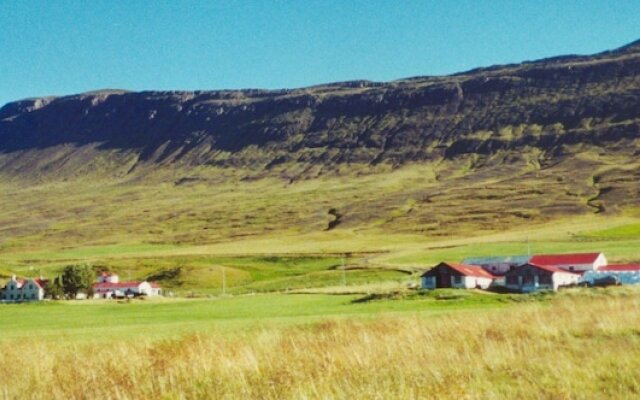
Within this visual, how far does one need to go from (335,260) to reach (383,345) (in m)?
124

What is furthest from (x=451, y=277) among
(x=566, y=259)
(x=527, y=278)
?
(x=566, y=259)

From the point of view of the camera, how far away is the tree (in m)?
114

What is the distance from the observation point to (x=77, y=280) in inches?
4483

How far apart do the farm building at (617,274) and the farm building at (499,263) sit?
13.8 meters

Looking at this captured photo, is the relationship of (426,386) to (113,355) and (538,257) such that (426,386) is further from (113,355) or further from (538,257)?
(538,257)

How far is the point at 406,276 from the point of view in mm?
105875

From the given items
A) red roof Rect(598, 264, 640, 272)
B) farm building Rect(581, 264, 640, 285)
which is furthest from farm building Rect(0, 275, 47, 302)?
red roof Rect(598, 264, 640, 272)

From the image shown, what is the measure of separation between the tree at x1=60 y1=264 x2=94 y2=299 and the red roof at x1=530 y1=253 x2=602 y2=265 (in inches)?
2492

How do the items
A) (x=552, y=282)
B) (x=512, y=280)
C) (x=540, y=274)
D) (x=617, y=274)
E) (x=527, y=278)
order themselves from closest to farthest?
(x=617, y=274)
(x=552, y=282)
(x=540, y=274)
(x=527, y=278)
(x=512, y=280)

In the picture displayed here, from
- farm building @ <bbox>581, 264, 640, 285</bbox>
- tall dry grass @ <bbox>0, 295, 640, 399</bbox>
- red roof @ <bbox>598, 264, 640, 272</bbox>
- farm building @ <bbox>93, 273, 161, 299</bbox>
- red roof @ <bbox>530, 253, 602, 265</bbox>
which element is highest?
tall dry grass @ <bbox>0, 295, 640, 399</bbox>

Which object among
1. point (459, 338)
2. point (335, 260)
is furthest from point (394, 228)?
point (459, 338)

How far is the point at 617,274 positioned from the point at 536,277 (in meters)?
9.79

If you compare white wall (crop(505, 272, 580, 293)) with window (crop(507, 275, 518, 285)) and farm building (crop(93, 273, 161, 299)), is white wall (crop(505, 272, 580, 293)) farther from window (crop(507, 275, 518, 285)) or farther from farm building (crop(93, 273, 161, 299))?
farm building (crop(93, 273, 161, 299))

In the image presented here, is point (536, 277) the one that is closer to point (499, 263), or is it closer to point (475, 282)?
point (475, 282)
